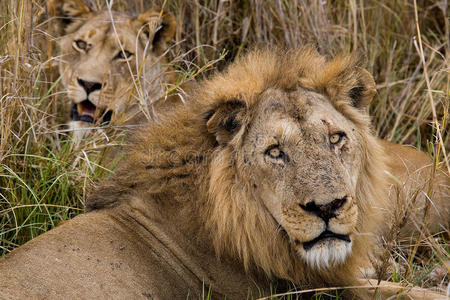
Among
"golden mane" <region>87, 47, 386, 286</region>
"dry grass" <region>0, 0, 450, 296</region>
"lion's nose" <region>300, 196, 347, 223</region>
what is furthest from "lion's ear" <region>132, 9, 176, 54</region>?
"lion's nose" <region>300, 196, 347, 223</region>

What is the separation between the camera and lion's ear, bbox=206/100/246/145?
3809mm

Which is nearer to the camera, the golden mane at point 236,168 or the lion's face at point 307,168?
the lion's face at point 307,168

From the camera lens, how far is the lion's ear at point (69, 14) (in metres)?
6.77

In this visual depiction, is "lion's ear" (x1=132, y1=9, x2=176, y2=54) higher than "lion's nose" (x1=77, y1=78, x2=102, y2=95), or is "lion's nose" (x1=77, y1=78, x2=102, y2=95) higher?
"lion's ear" (x1=132, y1=9, x2=176, y2=54)

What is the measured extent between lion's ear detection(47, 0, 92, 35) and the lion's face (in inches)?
136

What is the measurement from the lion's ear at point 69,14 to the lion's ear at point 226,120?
3334mm

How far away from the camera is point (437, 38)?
23.7ft

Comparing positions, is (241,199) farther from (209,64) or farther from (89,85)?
(89,85)

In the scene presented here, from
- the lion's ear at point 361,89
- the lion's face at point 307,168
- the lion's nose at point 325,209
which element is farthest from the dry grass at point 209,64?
the lion's nose at point 325,209

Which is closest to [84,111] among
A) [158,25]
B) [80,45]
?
[80,45]

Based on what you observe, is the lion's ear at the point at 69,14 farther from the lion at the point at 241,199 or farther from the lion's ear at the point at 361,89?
the lion's ear at the point at 361,89

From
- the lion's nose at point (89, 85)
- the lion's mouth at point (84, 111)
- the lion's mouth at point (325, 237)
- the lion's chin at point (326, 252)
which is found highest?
the lion's mouth at point (325, 237)

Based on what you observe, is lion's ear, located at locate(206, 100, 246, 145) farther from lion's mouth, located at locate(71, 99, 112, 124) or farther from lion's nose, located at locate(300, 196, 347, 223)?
lion's mouth, located at locate(71, 99, 112, 124)

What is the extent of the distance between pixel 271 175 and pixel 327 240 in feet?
1.45
